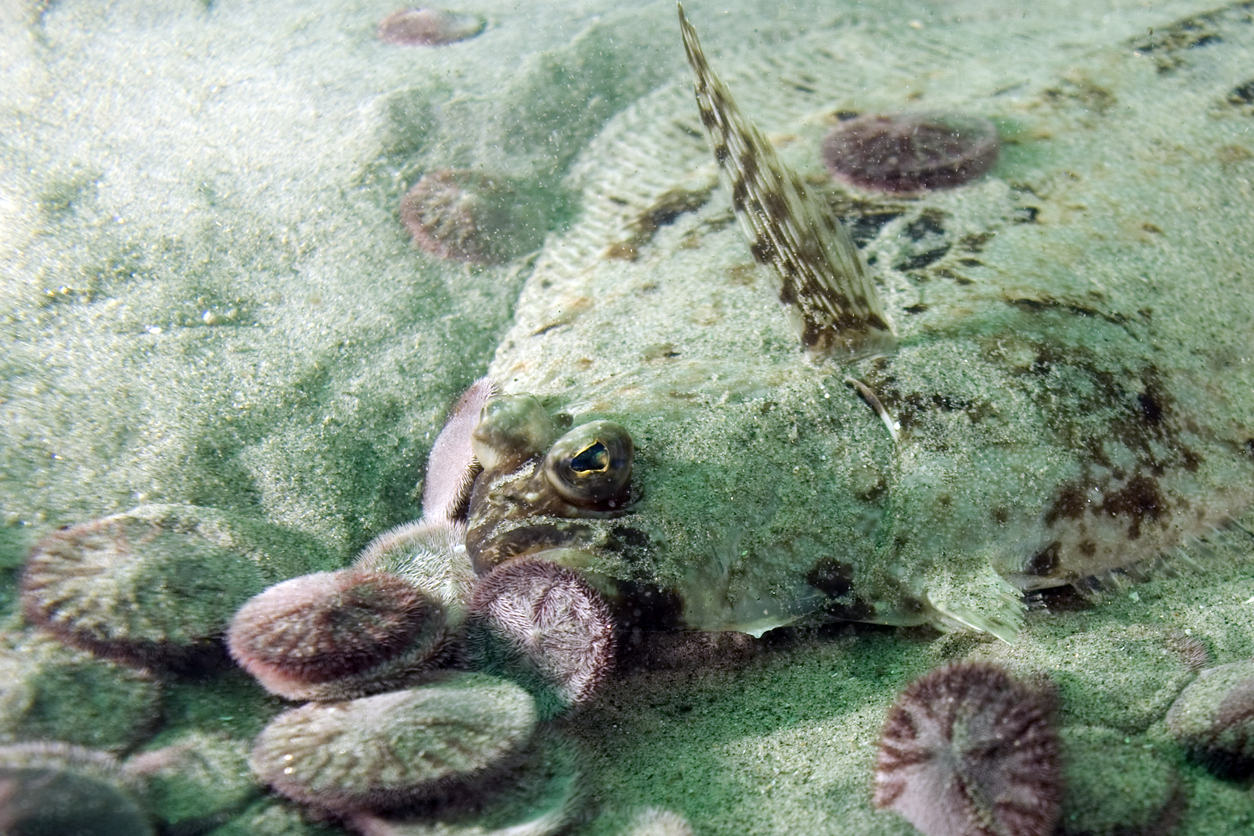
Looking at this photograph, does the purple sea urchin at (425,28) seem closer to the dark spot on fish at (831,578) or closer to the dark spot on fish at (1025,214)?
the dark spot on fish at (1025,214)

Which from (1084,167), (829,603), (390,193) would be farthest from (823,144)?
(829,603)

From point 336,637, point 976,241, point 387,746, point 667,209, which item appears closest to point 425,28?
point 667,209

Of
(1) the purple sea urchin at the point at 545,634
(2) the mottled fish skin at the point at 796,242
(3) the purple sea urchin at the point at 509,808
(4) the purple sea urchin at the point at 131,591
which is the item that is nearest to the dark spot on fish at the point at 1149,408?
(2) the mottled fish skin at the point at 796,242

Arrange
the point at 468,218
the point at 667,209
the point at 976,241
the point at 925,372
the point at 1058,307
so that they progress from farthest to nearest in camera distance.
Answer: the point at 468,218, the point at 667,209, the point at 976,241, the point at 1058,307, the point at 925,372

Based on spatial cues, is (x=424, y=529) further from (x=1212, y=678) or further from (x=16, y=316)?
(x=1212, y=678)

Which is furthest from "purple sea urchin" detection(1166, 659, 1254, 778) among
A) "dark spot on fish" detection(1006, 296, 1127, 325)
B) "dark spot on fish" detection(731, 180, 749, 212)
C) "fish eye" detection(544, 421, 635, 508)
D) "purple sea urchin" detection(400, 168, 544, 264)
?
"purple sea urchin" detection(400, 168, 544, 264)

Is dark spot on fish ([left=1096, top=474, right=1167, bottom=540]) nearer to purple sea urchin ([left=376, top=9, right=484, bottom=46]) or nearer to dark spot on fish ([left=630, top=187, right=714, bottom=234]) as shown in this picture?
dark spot on fish ([left=630, top=187, right=714, bottom=234])

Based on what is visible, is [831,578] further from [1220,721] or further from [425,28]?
[425,28]
